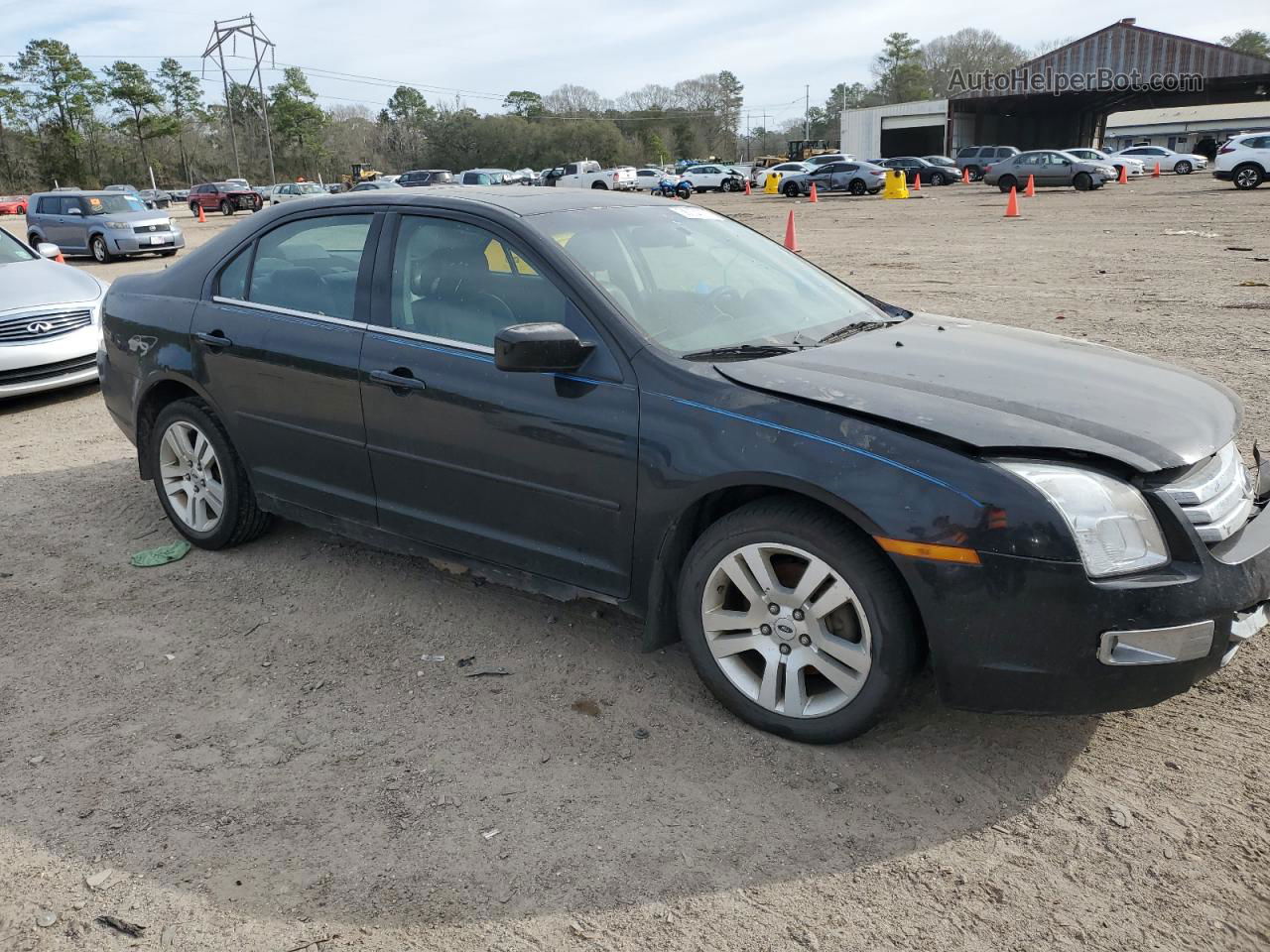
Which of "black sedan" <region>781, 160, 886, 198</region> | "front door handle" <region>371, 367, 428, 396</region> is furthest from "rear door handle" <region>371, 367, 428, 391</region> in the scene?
"black sedan" <region>781, 160, 886, 198</region>

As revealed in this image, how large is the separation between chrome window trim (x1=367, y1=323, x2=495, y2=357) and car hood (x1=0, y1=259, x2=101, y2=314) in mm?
5542

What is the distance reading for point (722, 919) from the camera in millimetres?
2441

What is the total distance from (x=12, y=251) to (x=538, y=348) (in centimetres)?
843

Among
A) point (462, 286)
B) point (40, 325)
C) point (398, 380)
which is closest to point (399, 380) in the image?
point (398, 380)

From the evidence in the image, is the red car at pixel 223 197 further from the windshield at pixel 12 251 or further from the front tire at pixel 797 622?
the front tire at pixel 797 622

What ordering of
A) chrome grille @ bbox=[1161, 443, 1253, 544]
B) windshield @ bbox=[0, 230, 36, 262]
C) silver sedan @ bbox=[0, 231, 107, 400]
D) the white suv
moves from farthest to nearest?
the white suv < windshield @ bbox=[0, 230, 36, 262] < silver sedan @ bbox=[0, 231, 107, 400] < chrome grille @ bbox=[1161, 443, 1253, 544]

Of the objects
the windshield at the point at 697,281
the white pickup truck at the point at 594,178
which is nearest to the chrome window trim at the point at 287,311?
the windshield at the point at 697,281

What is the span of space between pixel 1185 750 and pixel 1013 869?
855 millimetres

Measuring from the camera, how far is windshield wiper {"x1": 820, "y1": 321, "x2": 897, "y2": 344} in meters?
3.65

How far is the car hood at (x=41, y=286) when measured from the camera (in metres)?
8.05

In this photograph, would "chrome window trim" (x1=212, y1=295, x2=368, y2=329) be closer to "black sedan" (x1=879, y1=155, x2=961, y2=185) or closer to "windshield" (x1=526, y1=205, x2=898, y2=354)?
"windshield" (x1=526, y1=205, x2=898, y2=354)

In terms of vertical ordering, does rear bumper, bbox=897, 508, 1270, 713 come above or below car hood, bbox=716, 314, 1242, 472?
below

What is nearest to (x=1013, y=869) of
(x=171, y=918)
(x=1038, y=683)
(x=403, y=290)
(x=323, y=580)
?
(x=1038, y=683)

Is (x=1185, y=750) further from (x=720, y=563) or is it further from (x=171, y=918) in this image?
(x=171, y=918)
